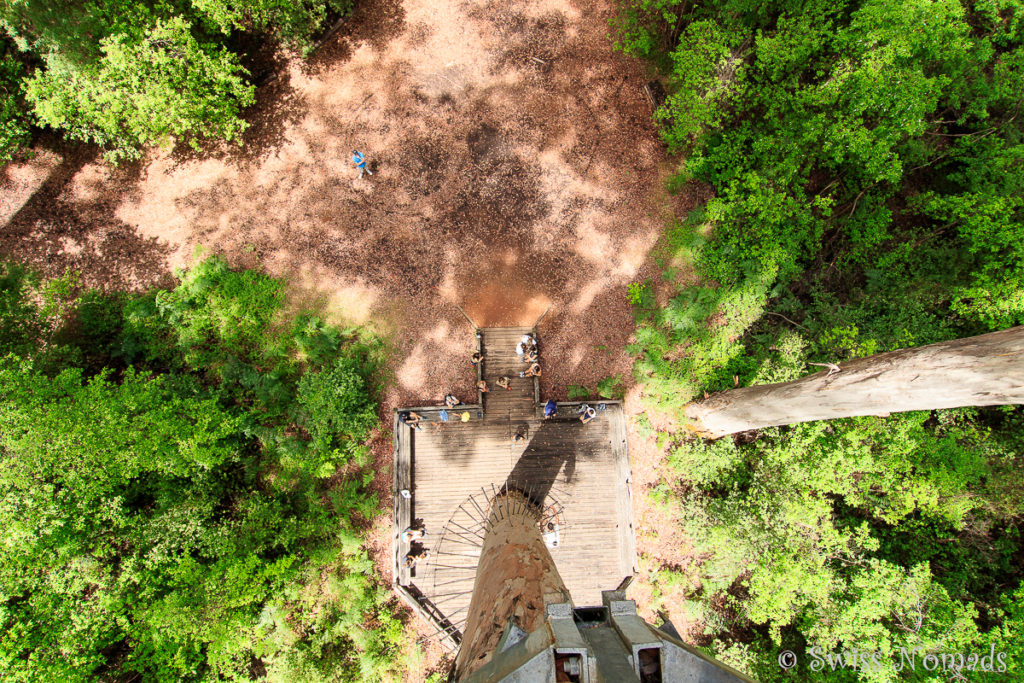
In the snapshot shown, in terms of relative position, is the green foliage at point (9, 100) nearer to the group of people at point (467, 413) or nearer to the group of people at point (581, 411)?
the group of people at point (467, 413)

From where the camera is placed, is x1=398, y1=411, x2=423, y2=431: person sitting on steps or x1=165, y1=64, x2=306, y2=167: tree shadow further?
x1=165, y1=64, x2=306, y2=167: tree shadow

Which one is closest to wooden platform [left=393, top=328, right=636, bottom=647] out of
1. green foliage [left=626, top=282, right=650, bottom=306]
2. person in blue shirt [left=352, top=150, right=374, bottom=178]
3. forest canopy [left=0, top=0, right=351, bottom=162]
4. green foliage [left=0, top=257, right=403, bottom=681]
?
green foliage [left=0, top=257, right=403, bottom=681]

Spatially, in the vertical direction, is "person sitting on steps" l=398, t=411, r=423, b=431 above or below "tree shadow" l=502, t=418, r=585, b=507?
above

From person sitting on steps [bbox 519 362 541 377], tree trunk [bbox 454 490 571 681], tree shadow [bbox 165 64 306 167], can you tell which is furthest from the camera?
tree shadow [bbox 165 64 306 167]

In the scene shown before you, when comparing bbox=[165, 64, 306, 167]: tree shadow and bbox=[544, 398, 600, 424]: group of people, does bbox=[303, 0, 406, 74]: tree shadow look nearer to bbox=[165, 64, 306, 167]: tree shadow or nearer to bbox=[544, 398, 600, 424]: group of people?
bbox=[165, 64, 306, 167]: tree shadow

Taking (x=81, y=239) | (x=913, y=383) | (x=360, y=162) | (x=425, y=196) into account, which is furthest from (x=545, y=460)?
(x=81, y=239)

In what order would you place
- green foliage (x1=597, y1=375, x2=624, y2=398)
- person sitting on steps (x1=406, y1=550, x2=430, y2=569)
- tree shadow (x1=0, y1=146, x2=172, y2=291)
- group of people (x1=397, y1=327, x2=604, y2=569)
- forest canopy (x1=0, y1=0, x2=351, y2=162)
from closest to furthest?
forest canopy (x1=0, y1=0, x2=351, y2=162) < person sitting on steps (x1=406, y1=550, x2=430, y2=569) < group of people (x1=397, y1=327, x2=604, y2=569) < green foliage (x1=597, y1=375, x2=624, y2=398) < tree shadow (x1=0, y1=146, x2=172, y2=291)

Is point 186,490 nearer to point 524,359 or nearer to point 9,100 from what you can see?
point 524,359
